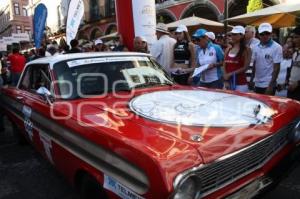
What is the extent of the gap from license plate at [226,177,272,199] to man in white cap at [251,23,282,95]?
2.90 meters

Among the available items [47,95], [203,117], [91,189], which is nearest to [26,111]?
[47,95]

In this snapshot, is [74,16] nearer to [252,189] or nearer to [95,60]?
[95,60]

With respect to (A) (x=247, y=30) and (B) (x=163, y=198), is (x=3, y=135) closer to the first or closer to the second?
(A) (x=247, y=30)

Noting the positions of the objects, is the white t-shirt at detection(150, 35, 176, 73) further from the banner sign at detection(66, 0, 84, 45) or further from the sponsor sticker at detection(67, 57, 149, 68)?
the banner sign at detection(66, 0, 84, 45)

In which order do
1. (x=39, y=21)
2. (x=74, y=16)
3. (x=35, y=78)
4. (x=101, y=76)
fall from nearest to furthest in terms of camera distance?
1. (x=101, y=76)
2. (x=35, y=78)
3. (x=74, y=16)
4. (x=39, y=21)

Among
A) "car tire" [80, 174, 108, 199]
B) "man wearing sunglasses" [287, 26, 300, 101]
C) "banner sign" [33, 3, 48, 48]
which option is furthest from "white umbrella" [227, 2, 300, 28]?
"car tire" [80, 174, 108, 199]

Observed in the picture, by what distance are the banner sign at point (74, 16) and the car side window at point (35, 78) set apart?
568 centimetres

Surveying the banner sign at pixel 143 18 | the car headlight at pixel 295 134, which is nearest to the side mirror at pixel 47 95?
the car headlight at pixel 295 134

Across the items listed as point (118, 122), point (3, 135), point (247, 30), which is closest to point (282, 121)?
point (118, 122)

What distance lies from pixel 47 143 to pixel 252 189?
2.19m

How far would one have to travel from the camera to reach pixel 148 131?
8.89 feet

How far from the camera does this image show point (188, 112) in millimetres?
3137

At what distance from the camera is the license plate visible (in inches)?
99.8

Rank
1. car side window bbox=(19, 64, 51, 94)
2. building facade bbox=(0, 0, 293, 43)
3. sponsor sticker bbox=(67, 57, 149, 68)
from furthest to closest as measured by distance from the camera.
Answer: building facade bbox=(0, 0, 293, 43), car side window bbox=(19, 64, 51, 94), sponsor sticker bbox=(67, 57, 149, 68)
